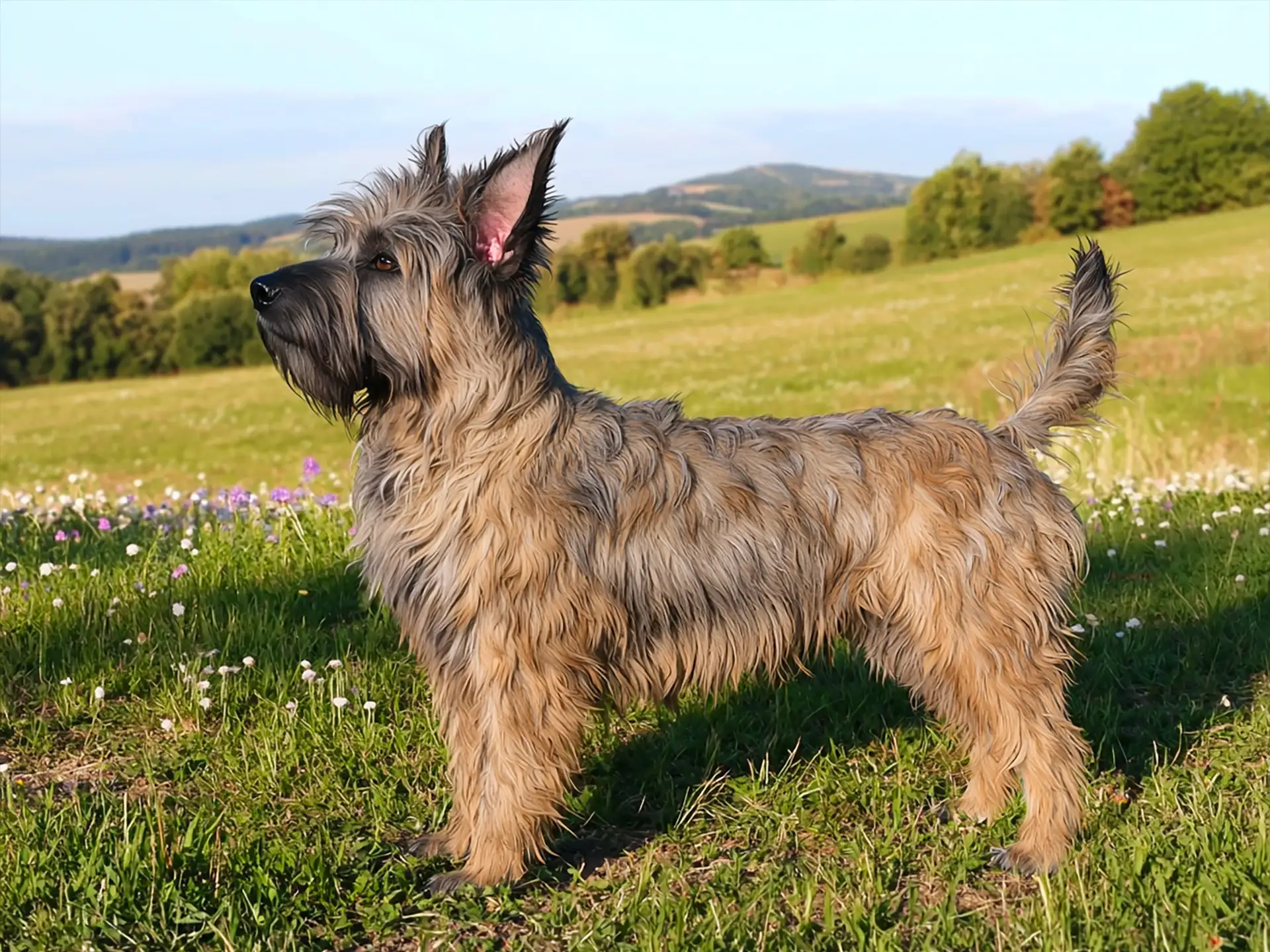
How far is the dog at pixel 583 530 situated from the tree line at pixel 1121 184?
66646mm

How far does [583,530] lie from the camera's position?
3.94m

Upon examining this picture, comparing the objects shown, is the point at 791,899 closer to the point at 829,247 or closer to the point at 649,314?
the point at 649,314

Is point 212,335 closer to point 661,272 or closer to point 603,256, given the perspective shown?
point 603,256

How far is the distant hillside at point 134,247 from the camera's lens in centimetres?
11744

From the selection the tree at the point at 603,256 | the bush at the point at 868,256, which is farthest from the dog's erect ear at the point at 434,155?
the bush at the point at 868,256

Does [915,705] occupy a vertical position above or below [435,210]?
below

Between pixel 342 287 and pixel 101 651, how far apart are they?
2687 mm

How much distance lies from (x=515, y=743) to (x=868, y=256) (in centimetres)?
7030

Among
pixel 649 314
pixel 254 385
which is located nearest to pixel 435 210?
pixel 254 385

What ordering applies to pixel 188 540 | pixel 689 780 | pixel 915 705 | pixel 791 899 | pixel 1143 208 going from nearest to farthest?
pixel 791 899 → pixel 689 780 → pixel 915 705 → pixel 188 540 → pixel 1143 208

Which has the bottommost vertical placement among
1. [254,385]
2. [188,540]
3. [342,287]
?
[254,385]

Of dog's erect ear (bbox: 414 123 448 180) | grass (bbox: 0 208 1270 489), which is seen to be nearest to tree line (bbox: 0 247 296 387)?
grass (bbox: 0 208 1270 489)

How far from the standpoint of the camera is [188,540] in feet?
22.0

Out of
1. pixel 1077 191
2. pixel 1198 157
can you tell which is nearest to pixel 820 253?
pixel 1077 191
